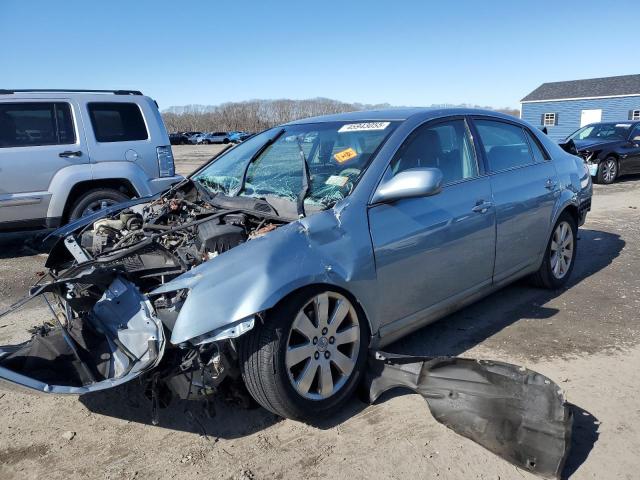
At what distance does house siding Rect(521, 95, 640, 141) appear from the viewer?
34.9 m

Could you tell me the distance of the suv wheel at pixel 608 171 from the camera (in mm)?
13078

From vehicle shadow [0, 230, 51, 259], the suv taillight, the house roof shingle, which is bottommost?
vehicle shadow [0, 230, 51, 259]

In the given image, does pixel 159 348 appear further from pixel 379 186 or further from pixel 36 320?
pixel 36 320

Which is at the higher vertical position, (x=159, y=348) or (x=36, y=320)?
(x=159, y=348)

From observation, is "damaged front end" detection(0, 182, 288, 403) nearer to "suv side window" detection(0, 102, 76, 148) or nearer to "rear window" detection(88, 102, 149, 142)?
"suv side window" detection(0, 102, 76, 148)

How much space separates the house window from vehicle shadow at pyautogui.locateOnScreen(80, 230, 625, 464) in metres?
36.6

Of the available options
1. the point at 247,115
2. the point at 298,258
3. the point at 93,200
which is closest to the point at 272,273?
the point at 298,258

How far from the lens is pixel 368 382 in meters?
3.18

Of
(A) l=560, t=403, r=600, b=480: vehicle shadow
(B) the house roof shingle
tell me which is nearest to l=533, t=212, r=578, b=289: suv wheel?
(A) l=560, t=403, r=600, b=480: vehicle shadow

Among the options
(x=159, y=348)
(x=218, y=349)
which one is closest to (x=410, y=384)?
(x=218, y=349)

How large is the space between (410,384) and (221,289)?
3.99 feet

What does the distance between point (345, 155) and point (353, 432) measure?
1723 mm

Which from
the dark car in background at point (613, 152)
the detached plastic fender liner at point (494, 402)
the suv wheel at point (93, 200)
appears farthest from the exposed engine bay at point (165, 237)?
the dark car in background at point (613, 152)

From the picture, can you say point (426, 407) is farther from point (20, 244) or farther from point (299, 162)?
point (20, 244)
